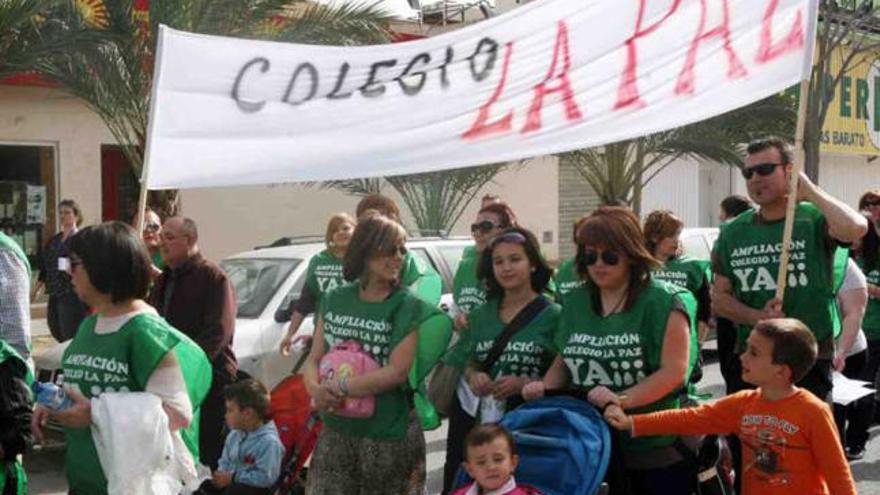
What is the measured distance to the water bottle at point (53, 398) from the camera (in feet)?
12.4

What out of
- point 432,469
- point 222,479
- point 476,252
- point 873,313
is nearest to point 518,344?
point 222,479

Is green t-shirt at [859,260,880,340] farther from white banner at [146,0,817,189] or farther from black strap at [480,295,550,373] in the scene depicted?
black strap at [480,295,550,373]

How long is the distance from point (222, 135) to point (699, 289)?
3.70 meters

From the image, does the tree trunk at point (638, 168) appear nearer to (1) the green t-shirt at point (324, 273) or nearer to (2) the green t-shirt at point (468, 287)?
(1) the green t-shirt at point (324, 273)

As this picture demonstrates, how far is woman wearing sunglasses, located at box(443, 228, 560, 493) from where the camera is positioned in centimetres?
473

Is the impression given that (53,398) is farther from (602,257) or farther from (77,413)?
(602,257)

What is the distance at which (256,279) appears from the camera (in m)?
9.77

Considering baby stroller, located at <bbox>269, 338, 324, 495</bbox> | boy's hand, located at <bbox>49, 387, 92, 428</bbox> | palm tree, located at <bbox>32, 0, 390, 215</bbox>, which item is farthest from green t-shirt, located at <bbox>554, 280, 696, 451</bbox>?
palm tree, located at <bbox>32, 0, 390, 215</bbox>

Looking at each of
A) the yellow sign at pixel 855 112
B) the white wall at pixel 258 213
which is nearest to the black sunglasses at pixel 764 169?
the white wall at pixel 258 213

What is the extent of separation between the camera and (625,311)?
13.9 feet

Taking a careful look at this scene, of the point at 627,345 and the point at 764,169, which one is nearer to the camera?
the point at 627,345

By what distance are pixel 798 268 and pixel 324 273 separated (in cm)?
346

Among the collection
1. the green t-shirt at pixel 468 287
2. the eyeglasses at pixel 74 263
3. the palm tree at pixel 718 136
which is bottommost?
the green t-shirt at pixel 468 287

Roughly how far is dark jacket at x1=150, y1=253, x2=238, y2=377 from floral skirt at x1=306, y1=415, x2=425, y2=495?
90.1 inches
